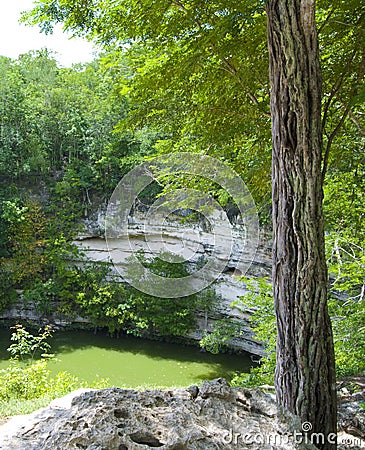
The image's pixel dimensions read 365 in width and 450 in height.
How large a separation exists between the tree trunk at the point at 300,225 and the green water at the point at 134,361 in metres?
5.80

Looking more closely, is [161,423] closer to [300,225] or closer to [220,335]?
[300,225]

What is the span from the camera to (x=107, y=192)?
11508 mm

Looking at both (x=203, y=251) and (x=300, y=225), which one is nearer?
(x=300, y=225)

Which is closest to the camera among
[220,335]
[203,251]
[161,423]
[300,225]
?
[161,423]

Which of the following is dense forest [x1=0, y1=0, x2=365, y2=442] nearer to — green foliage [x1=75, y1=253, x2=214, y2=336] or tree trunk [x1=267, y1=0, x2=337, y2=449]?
green foliage [x1=75, y1=253, x2=214, y2=336]

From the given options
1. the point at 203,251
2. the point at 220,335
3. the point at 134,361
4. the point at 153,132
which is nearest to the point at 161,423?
the point at 220,335

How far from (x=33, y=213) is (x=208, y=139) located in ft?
28.6

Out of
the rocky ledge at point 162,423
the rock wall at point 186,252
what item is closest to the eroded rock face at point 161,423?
the rocky ledge at point 162,423

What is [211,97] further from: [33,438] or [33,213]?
[33,213]

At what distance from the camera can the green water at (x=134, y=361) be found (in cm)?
772

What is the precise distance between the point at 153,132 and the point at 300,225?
7602 millimetres

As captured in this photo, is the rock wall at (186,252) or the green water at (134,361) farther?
the rock wall at (186,252)

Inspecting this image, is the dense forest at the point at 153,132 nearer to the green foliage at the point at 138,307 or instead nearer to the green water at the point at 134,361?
the green foliage at the point at 138,307

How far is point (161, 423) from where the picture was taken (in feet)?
4.05
